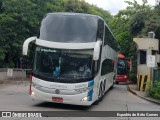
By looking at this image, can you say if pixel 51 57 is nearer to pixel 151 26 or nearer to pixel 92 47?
pixel 92 47

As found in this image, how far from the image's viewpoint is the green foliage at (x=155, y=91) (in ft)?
65.8

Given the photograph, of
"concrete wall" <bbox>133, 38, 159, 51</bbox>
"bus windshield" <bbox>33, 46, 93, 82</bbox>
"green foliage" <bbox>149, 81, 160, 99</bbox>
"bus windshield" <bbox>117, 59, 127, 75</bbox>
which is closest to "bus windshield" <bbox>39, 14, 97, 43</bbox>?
"bus windshield" <bbox>33, 46, 93, 82</bbox>

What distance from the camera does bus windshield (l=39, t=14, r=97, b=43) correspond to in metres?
13.9

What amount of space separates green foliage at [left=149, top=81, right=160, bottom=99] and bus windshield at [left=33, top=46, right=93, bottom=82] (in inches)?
303

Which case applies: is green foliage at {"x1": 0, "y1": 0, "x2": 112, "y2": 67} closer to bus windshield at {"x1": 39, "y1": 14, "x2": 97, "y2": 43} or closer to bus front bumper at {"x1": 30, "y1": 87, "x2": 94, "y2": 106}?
bus windshield at {"x1": 39, "y1": 14, "x2": 97, "y2": 43}

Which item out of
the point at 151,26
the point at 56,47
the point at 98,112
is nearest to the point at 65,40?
the point at 56,47

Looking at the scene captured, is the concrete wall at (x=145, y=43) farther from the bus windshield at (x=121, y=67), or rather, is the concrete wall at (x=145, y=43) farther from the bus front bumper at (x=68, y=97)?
the bus front bumper at (x=68, y=97)

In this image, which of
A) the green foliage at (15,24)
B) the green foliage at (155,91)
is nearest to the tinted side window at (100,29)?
the green foliage at (155,91)

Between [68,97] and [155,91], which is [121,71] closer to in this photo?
[155,91]

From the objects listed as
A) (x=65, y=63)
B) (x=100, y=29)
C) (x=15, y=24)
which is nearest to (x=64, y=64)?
(x=65, y=63)

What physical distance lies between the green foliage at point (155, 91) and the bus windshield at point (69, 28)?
763 centimetres

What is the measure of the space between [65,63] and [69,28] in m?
1.56

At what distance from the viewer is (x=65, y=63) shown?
13.7 metres

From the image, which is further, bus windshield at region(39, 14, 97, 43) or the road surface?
bus windshield at region(39, 14, 97, 43)
